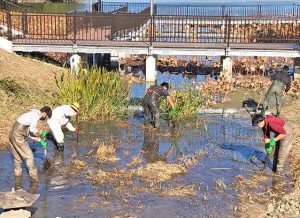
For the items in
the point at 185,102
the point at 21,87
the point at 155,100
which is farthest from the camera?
the point at 21,87

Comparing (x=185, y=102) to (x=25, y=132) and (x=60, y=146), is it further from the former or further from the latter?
(x=25, y=132)

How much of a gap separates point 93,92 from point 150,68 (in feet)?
20.7

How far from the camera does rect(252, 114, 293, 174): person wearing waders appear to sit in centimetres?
1016

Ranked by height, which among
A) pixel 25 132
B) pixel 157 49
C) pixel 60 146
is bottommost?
pixel 60 146

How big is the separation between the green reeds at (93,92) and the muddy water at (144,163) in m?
0.51

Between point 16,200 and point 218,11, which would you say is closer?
point 16,200

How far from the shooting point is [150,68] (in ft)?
67.8

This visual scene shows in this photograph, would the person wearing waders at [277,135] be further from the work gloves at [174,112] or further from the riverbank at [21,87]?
the riverbank at [21,87]

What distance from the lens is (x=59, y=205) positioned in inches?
362

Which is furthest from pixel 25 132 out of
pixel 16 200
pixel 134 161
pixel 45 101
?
pixel 45 101

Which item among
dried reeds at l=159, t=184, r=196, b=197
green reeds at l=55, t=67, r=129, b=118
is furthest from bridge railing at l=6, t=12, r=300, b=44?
dried reeds at l=159, t=184, r=196, b=197

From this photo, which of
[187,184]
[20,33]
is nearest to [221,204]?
[187,184]

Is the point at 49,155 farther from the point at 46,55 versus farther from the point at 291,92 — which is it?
the point at 46,55

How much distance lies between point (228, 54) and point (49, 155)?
10706 mm
